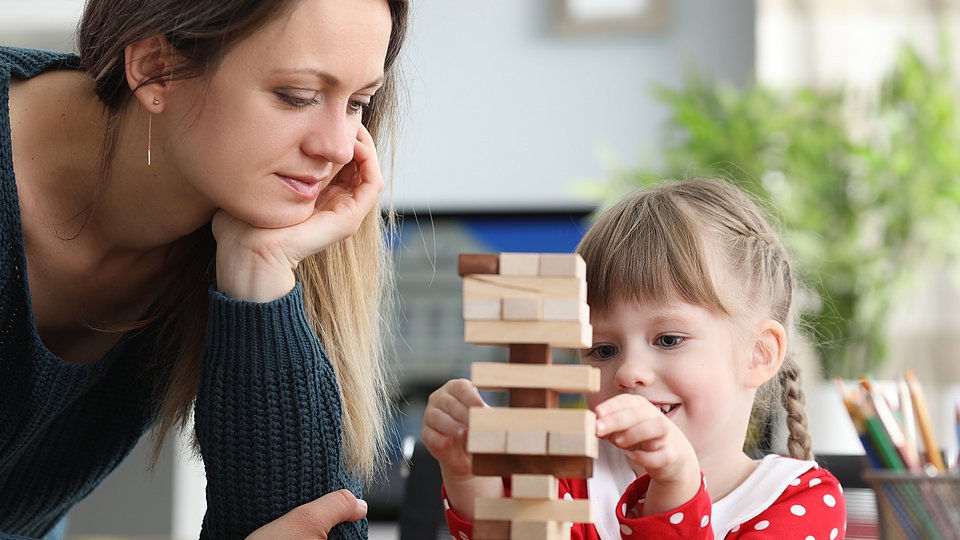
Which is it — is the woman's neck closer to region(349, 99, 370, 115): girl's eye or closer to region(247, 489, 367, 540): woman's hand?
region(349, 99, 370, 115): girl's eye

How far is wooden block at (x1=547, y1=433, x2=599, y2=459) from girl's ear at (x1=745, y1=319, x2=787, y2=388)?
0.42 meters

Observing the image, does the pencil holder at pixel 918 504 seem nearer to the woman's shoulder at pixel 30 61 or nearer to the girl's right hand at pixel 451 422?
the girl's right hand at pixel 451 422

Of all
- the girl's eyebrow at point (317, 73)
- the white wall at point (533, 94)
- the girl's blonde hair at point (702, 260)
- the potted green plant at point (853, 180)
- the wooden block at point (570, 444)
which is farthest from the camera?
the white wall at point (533, 94)

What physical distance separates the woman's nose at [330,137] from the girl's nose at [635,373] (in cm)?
30

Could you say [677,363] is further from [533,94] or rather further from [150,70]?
[533,94]

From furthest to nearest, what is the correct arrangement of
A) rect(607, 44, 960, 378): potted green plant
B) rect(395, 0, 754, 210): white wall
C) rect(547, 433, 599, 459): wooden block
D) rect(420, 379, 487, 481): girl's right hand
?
1. rect(395, 0, 754, 210): white wall
2. rect(607, 44, 960, 378): potted green plant
3. rect(420, 379, 487, 481): girl's right hand
4. rect(547, 433, 599, 459): wooden block

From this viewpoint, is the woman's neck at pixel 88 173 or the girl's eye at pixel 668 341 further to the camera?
the woman's neck at pixel 88 173

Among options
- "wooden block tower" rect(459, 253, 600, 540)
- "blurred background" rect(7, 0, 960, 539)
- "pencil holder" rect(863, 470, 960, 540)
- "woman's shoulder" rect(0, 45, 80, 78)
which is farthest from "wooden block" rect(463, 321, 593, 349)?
"blurred background" rect(7, 0, 960, 539)

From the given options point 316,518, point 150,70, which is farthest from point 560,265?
point 150,70

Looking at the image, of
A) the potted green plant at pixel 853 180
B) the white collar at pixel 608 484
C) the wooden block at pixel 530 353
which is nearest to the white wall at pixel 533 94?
the potted green plant at pixel 853 180

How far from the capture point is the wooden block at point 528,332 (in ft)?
2.13

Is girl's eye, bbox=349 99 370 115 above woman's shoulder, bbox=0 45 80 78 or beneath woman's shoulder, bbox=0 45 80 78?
beneath

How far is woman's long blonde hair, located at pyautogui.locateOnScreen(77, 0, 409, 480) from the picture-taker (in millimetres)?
1059

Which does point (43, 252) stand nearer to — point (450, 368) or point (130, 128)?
point (130, 128)
